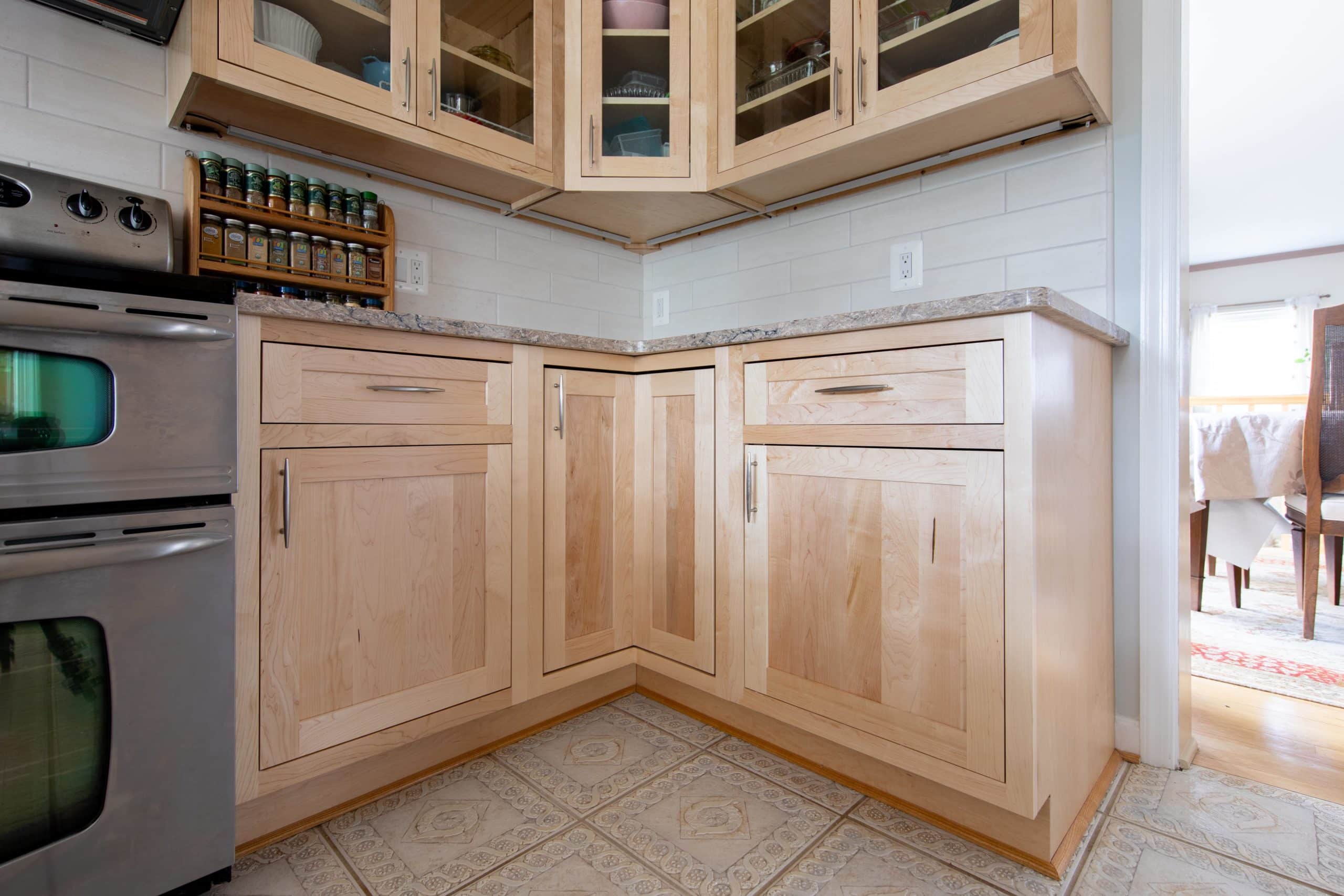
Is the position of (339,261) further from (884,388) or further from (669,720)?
(669,720)

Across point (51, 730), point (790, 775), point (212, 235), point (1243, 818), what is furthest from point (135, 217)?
point (1243, 818)

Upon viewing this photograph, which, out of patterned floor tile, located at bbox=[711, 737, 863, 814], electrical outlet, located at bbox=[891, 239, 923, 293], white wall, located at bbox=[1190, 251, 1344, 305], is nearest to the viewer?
patterned floor tile, located at bbox=[711, 737, 863, 814]

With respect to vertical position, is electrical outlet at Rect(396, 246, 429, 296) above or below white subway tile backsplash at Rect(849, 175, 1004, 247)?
below

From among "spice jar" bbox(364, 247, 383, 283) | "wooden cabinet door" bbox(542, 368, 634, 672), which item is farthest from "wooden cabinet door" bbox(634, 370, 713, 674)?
"spice jar" bbox(364, 247, 383, 283)

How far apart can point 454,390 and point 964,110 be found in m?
1.28

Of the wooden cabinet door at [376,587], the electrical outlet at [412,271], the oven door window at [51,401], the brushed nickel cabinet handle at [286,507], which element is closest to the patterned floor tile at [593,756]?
the wooden cabinet door at [376,587]

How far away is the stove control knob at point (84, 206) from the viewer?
1014mm

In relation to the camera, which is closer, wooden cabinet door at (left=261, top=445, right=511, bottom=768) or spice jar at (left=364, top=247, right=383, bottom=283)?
wooden cabinet door at (left=261, top=445, right=511, bottom=768)

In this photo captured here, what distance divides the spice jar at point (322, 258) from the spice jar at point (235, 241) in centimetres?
14

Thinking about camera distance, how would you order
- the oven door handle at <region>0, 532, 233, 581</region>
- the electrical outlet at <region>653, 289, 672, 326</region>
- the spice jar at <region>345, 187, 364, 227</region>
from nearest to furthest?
the oven door handle at <region>0, 532, 233, 581</region> < the spice jar at <region>345, 187, 364, 227</region> < the electrical outlet at <region>653, 289, 672, 326</region>

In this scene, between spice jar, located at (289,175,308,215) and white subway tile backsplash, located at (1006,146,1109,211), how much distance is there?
67.3 inches

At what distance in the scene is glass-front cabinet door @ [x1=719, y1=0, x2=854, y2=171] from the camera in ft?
4.97

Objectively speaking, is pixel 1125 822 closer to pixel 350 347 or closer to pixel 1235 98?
pixel 350 347

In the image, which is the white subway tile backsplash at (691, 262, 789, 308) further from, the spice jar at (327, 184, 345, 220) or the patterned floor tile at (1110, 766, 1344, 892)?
the patterned floor tile at (1110, 766, 1344, 892)
